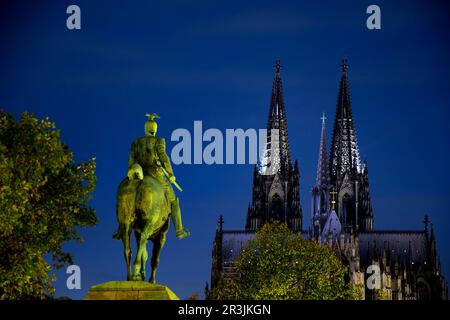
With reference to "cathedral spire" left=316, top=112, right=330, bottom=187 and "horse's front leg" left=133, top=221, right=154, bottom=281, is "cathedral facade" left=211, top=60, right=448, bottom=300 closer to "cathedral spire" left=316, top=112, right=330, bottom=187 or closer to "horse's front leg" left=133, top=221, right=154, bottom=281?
"cathedral spire" left=316, top=112, right=330, bottom=187

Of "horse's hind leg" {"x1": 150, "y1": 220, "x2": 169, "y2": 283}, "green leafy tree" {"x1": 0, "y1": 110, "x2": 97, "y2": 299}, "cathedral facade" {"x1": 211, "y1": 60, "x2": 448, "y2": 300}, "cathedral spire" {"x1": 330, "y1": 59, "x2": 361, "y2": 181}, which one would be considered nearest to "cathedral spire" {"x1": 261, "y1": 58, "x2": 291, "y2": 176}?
"cathedral facade" {"x1": 211, "y1": 60, "x2": 448, "y2": 300}

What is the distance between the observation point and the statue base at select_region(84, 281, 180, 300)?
3048cm

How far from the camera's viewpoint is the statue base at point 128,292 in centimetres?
3048

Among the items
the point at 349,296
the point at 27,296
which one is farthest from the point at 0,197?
the point at 349,296

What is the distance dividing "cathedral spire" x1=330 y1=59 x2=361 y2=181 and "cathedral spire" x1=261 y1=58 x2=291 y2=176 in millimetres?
6806

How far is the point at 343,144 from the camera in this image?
173 metres

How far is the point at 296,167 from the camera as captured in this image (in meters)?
172

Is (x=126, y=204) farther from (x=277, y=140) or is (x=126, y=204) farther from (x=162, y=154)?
(x=277, y=140)

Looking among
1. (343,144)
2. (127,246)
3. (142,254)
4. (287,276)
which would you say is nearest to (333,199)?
(343,144)

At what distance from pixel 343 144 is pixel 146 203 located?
14238cm

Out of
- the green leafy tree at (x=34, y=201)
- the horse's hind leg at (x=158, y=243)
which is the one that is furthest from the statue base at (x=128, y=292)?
the green leafy tree at (x=34, y=201)

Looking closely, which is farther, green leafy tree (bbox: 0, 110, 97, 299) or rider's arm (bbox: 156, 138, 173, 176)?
green leafy tree (bbox: 0, 110, 97, 299)

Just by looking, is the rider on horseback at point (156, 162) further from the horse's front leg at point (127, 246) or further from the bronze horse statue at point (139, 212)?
the horse's front leg at point (127, 246)

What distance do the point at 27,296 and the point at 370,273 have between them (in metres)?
112
